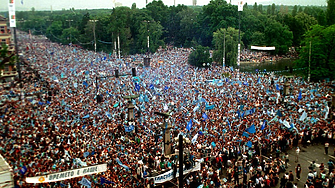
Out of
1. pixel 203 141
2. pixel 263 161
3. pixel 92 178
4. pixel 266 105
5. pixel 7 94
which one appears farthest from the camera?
pixel 266 105

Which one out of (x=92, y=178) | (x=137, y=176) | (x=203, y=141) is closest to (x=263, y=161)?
(x=203, y=141)

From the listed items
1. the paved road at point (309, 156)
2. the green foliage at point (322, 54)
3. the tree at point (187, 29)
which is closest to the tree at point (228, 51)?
the green foliage at point (322, 54)

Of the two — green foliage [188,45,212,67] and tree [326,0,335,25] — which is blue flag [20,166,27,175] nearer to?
green foliage [188,45,212,67]

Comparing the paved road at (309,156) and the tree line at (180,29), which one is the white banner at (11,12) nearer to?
the paved road at (309,156)

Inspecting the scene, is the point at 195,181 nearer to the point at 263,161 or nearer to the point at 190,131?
the point at 263,161

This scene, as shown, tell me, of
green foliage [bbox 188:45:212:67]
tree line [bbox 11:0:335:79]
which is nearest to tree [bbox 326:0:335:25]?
tree line [bbox 11:0:335:79]

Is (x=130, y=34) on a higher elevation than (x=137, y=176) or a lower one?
higher

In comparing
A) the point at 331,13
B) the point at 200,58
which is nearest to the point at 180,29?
the point at 200,58

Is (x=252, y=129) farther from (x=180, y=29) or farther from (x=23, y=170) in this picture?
(x=180, y=29)
